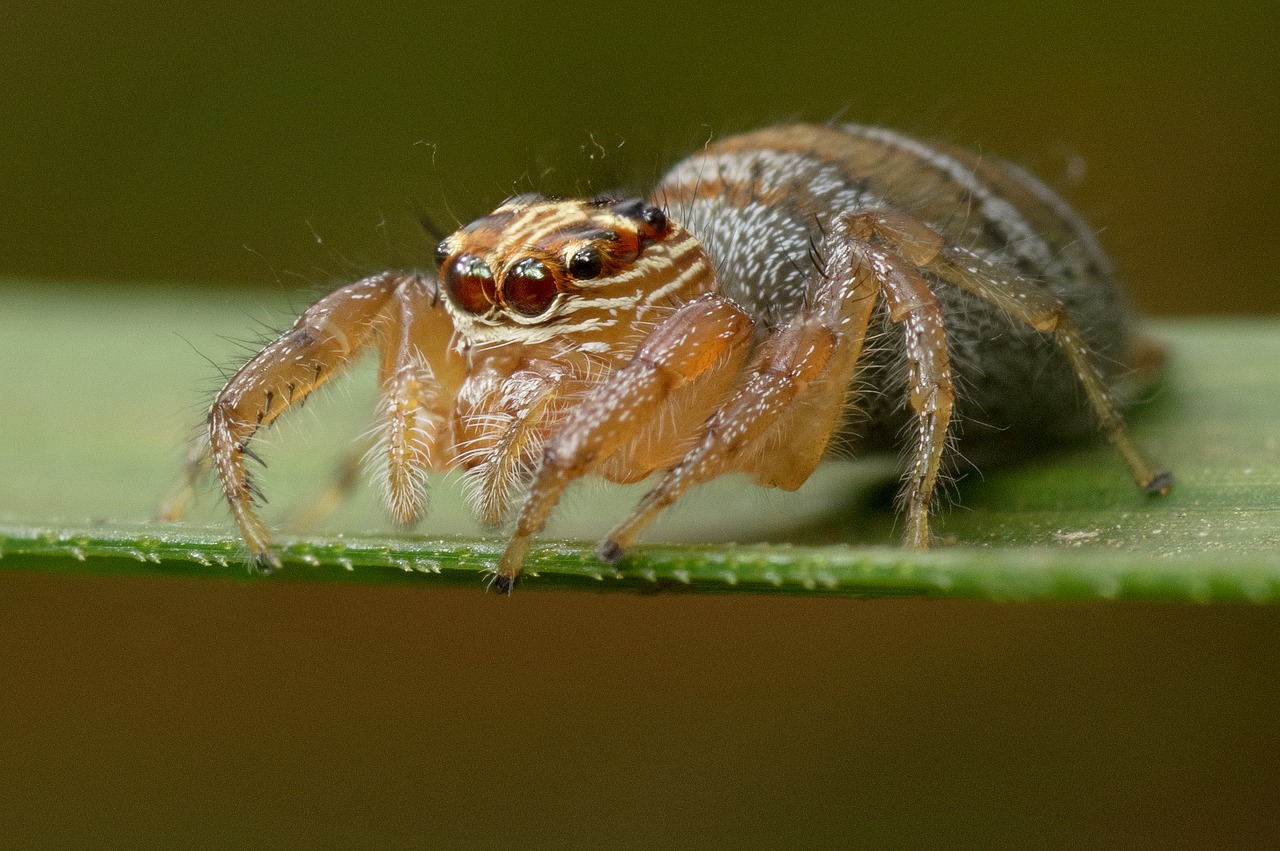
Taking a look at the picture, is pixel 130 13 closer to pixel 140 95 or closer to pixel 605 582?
pixel 140 95

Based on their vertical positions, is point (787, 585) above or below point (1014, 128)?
below

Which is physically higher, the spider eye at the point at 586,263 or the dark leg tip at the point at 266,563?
the spider eye at the point at 586,263

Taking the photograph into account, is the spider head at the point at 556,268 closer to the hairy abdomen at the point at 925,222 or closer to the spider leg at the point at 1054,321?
the hairy abdomen at the point at 925,222

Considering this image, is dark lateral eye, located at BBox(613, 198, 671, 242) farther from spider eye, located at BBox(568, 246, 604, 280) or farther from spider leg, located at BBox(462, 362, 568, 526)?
spider leg, located at BBox(462, 362, 568, 526)

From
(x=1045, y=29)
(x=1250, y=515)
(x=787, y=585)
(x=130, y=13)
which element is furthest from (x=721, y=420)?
(x=130, y=13)

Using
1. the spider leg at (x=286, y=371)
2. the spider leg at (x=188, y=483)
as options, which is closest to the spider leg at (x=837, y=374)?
the spider leg at (x=286, y=371)

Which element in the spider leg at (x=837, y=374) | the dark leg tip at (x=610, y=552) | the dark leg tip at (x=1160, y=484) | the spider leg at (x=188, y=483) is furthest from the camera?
the spider leg at (x=188, y=483)

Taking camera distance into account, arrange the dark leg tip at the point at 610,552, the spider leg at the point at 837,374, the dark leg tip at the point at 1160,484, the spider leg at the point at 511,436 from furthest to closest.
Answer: the dark leg tip at the point at 1160,484, the spider leg at the point at 511,436, the spider leg at the point at 837,374, the dark leg tip at the point at 610,552

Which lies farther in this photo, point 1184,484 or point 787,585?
point 1184,484

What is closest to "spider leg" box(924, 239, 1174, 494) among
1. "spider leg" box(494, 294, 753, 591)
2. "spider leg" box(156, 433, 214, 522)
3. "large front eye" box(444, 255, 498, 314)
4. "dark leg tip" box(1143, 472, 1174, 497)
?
"dark leg tip" box(1143, 472, 1174, 497)
